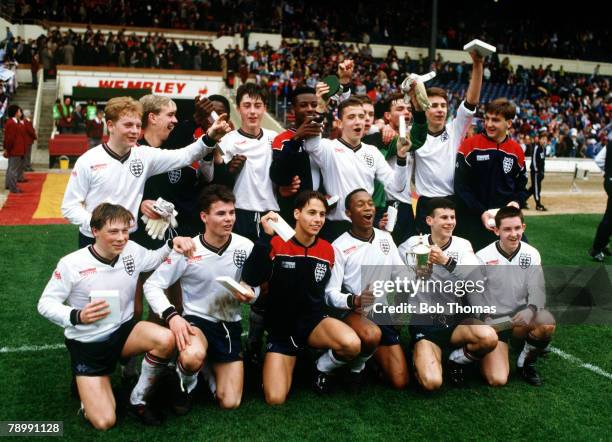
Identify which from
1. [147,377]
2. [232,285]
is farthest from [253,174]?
[147,377]

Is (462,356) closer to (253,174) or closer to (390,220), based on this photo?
(390,220)

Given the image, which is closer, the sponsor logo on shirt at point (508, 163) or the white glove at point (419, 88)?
the white glove at point (419, 88)

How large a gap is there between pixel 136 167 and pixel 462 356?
311cm

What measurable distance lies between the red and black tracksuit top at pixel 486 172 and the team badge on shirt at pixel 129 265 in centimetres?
315

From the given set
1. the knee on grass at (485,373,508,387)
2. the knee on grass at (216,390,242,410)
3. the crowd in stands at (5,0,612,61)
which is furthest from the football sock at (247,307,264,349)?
the crowd in stands at (5,0,612,61)

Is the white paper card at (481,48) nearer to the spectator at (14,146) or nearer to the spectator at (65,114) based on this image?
the spectator at (14,146)

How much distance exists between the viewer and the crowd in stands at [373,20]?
93.6 ft

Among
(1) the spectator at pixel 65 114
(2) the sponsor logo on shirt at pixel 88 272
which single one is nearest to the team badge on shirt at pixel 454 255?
(2) the sponsor logo on shirt at pixel 88 272

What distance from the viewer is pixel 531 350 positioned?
203 inches

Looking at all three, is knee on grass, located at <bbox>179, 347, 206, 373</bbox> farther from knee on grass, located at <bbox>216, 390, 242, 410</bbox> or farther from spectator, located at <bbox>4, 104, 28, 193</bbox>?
spectator, located at <bbox>4, 104, 28, 193</bbox>

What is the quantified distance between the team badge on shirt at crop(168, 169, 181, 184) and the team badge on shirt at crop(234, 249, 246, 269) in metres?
1.10

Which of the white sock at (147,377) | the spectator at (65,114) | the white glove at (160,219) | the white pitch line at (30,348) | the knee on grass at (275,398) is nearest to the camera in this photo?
the white sock at (147,377)

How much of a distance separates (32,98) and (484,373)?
23140 millimetres

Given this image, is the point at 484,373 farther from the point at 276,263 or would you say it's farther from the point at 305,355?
the point at 276,263
